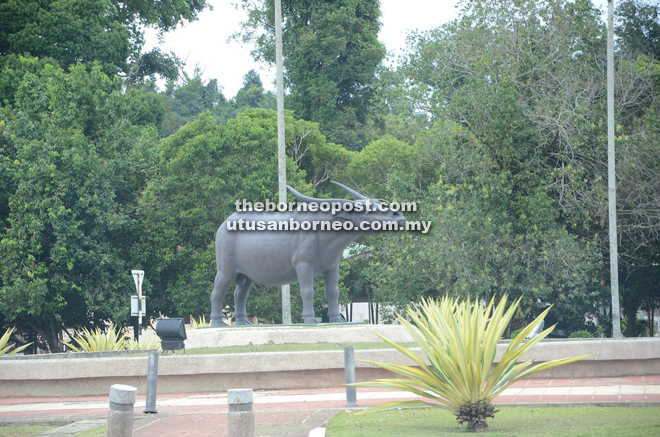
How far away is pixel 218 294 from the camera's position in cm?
1478

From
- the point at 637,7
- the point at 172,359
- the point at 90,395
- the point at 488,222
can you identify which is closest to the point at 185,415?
the point at 172,359

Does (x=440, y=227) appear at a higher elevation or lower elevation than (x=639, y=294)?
higher

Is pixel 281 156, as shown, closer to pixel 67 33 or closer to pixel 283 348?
pixel 283 348

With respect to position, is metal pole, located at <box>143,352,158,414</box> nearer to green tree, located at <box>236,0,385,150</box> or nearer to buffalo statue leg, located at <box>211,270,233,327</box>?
buffalo statue leg, located at <box>211,270,233,327</box>

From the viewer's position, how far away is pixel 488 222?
2252 cm

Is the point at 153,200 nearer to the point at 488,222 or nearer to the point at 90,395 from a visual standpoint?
the point at 488,222

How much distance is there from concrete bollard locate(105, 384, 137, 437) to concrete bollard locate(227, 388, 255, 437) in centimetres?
100

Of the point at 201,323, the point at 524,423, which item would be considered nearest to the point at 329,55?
the point at 201,323

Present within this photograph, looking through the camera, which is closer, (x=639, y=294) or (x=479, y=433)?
(x=479, y=433)

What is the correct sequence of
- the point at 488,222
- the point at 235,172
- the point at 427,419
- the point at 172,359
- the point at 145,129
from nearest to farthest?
the point at 427,419, the point at 172,359, the point at 488,222, the point at 235,172, the point at 145,129

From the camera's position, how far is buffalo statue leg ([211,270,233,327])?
14.6 meters

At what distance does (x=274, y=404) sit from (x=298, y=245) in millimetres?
4188

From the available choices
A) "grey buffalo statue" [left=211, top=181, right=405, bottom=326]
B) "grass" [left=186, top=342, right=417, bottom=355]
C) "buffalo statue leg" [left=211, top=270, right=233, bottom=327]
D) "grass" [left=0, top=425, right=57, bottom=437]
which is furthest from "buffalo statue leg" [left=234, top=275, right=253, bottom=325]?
"grass" [left=0, top=425, right=57, bottom=437]

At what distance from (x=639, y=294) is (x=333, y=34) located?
18.9m
